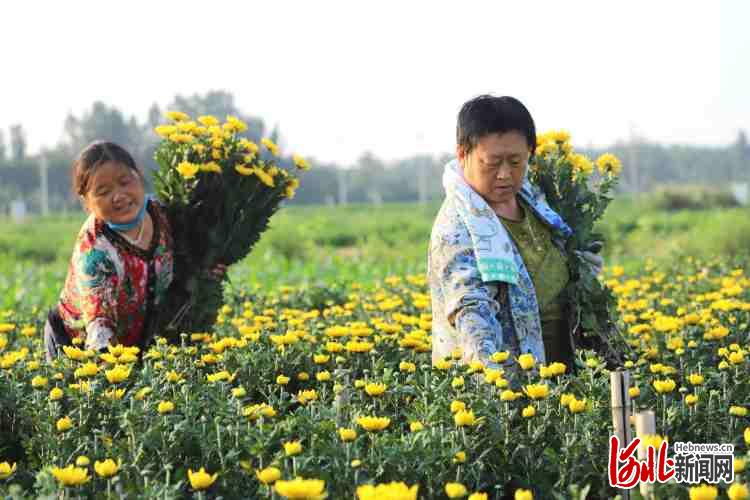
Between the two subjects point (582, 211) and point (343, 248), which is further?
point (343, 248)

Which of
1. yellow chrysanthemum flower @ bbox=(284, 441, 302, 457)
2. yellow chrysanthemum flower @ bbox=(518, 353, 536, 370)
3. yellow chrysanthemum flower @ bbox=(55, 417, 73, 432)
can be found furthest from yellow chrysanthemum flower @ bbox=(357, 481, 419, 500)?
yellow chrysanthemum flower @ bbox=(55, 417, 73, 432)

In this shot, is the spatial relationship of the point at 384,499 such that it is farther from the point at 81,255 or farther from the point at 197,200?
the point at 197,200

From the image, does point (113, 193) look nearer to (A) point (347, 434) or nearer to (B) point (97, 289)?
(B) point (97, 289)

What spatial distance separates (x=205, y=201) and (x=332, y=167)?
6150 cm

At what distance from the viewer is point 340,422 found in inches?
104

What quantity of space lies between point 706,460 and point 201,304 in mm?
2760

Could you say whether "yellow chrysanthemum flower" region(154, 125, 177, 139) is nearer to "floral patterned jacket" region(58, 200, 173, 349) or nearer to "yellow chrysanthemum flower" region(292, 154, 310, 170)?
"floral patterned jacket" region(58, 200, 173, 349)

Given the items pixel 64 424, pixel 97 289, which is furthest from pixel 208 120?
pixel 64 424

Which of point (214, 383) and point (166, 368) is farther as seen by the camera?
point (166, 368)

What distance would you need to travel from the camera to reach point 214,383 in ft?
10.3

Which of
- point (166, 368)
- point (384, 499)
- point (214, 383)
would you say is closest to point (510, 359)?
point (214, 383)

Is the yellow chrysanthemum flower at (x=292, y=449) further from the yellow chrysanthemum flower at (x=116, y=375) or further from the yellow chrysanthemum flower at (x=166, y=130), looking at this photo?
the yellow chrysanthemum flower at (x=166, y=130)

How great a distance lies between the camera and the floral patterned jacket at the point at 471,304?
3.18 m

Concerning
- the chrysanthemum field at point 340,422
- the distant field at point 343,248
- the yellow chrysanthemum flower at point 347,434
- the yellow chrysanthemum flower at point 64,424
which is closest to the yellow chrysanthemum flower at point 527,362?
the chrysanthemum field at point 340,422
